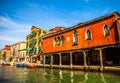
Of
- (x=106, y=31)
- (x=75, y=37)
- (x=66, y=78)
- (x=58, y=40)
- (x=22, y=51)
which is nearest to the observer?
(x=66, y=78)

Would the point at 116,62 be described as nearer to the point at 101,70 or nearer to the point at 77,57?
the point at 101,70

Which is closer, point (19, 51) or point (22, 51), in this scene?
point (22, 51)

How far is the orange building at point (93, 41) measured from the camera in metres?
21.1

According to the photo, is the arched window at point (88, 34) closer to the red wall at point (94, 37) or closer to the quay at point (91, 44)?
the quay at point (91, 44)

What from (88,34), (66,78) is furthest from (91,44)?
(66,78)

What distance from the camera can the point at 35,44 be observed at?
49.0m

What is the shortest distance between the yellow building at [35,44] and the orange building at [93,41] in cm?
1397

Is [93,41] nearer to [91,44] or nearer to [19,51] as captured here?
[91,44]

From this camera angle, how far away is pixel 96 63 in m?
25.8

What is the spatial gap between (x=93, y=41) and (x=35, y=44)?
2897cm

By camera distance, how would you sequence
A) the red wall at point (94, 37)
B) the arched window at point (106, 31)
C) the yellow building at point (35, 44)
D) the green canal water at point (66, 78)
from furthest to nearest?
the yellow building at point (35, 44) → the arched window at point (106, 31) → the red wall at point (94, 37) → the green canal water at point (66, 78)

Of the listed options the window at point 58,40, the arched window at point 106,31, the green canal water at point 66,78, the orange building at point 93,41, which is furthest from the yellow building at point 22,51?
the arched window at point 106,31

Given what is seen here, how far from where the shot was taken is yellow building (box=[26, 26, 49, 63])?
152 feet

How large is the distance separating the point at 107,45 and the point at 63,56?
48.8 feet
